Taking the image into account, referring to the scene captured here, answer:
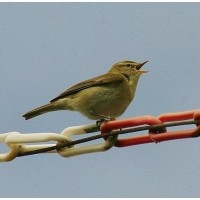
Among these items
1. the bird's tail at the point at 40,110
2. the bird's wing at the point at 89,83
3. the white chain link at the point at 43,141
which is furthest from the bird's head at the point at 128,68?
the white chain link at the point at 43,141

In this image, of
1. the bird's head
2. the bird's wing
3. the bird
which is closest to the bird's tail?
the bird

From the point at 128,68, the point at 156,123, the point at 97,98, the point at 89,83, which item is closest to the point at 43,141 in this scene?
the point at 156,123

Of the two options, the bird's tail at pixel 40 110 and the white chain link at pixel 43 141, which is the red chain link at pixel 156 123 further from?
the bird's tail at pixel 40 110

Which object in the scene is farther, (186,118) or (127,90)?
(127,90)

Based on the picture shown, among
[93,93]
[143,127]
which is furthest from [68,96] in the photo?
[143,127]

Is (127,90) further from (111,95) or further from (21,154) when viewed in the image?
(21,154)

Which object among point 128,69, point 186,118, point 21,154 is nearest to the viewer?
point 186,118

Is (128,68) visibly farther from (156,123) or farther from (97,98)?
(156,123)
